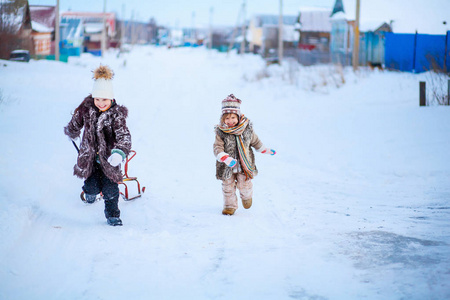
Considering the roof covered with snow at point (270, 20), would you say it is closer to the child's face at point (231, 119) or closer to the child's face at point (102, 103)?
the child's face at point (231, 119)

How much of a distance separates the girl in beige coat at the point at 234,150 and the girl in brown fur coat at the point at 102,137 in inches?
43.1

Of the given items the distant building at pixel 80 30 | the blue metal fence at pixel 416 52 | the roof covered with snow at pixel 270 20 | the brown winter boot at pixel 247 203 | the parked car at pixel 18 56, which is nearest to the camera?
the brown winter boot at pixel 247 203

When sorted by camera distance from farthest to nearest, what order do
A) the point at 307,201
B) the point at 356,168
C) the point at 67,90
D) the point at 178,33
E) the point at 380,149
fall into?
the point at 178,33 → the point at 67,90 → the point at 380,149 → the point at 356,168 → the point at 307,201

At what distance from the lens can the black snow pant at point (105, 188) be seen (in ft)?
16.5

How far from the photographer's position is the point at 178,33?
143 meters

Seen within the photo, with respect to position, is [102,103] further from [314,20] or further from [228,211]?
[314,20]

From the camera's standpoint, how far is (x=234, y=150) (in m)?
5.52

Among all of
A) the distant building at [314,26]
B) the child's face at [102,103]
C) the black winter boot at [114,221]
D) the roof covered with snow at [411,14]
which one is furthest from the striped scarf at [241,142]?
the distant building at [314,26]

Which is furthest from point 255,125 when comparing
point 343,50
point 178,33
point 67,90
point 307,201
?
point 178,33

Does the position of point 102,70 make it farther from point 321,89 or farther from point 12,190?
point 321,89

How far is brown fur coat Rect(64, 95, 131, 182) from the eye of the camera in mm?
4910

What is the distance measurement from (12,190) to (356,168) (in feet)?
19.0

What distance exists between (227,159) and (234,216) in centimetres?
79

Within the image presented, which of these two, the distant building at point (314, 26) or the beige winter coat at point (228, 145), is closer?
the beige winter coat at point (228, 145)
